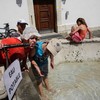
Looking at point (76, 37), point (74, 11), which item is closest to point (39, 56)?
point (76, 37)

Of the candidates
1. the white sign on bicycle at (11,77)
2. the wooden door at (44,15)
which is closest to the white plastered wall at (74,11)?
the wooden door at (44,15)

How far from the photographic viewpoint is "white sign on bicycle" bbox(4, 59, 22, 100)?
2.71 meters

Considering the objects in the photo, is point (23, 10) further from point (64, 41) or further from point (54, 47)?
point (54, 47)

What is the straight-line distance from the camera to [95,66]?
24.7 ft

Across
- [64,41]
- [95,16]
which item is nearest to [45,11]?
[95,16]

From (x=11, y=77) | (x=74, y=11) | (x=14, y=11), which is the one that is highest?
(x=14, y=11)

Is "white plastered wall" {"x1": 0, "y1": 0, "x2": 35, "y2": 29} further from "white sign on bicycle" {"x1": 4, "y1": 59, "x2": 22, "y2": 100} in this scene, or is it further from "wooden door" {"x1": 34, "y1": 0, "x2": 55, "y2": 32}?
"white sign on bicycle" {"x1": 4, "y1": 59, "x2": 22, "y2": 100}

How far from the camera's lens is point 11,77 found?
113 inches

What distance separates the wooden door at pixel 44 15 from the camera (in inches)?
530

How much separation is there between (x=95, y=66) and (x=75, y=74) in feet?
3.24

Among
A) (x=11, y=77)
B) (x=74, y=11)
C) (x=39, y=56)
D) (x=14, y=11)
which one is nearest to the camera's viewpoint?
(x=11, y=77)

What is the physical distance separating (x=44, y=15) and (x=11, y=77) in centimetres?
1136

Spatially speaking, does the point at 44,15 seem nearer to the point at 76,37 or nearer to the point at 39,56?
the point at 76,37

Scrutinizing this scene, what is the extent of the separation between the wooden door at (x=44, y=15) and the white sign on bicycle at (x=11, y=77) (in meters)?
10.6
